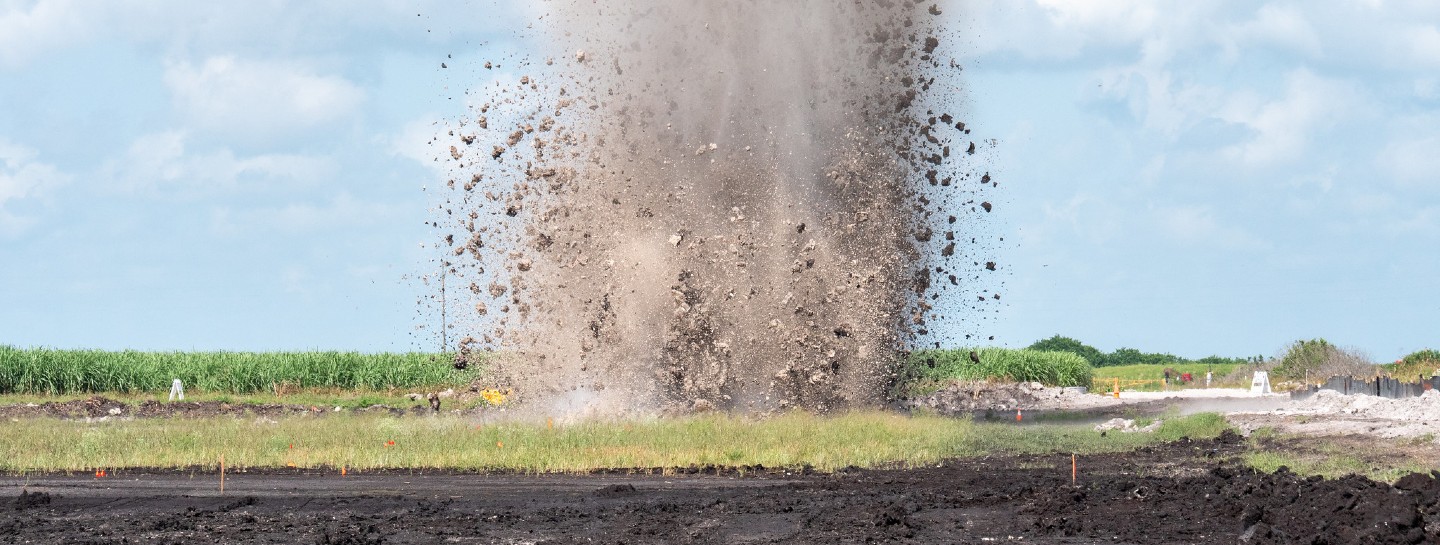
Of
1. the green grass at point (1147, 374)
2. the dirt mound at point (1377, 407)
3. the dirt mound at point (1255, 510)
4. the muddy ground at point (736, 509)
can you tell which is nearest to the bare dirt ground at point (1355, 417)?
the dirt mound at point (1377, 407)

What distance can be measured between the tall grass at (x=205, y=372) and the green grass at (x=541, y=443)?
21418mm

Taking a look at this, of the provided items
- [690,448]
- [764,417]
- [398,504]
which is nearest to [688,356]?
[764,417]

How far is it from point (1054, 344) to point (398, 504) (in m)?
91.6

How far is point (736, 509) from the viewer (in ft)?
50.7

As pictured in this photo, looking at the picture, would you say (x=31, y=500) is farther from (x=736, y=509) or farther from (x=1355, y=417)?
(x=1355, y=417)

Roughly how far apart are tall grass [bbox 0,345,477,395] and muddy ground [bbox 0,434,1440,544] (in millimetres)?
29954

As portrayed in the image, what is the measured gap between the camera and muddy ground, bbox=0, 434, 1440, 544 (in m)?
13.2

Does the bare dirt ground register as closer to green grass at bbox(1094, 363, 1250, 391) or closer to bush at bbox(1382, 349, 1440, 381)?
bush at bbox(1382, 349, 1440, 381)

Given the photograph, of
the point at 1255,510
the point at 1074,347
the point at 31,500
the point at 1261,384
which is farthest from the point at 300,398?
the point at 1074,347

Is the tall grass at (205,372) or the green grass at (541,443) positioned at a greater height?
the tall grass at (205,372)

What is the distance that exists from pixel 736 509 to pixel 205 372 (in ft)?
129

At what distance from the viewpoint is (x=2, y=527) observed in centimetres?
1461

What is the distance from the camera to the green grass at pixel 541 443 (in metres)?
21.1

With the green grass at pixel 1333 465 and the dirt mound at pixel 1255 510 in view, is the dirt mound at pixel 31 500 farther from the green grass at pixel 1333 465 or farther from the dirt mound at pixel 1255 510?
the green grass at pixel 1333 465
